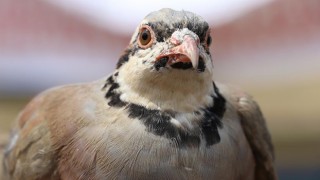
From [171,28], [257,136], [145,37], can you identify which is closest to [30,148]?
[145,37]

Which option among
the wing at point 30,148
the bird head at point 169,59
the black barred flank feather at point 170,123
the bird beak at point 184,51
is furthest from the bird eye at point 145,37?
the wing at point 30,148

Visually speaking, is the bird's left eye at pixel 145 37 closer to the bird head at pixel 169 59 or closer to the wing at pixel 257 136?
the bird head at pixel 169 59

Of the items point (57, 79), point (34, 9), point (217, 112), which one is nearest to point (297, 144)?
point (57, 79)

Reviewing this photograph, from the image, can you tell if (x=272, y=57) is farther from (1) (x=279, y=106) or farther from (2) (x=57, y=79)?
(2) (x=57, y=79)

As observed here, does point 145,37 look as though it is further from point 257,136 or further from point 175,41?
point 257,136

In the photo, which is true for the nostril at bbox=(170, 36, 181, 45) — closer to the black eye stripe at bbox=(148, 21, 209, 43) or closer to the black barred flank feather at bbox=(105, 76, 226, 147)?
the black eye stripe at bbox=(148, 21, 209, 43)

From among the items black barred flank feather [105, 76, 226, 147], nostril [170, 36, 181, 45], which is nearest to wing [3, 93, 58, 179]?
black barred flank feather [105, 76, 226, 147]
